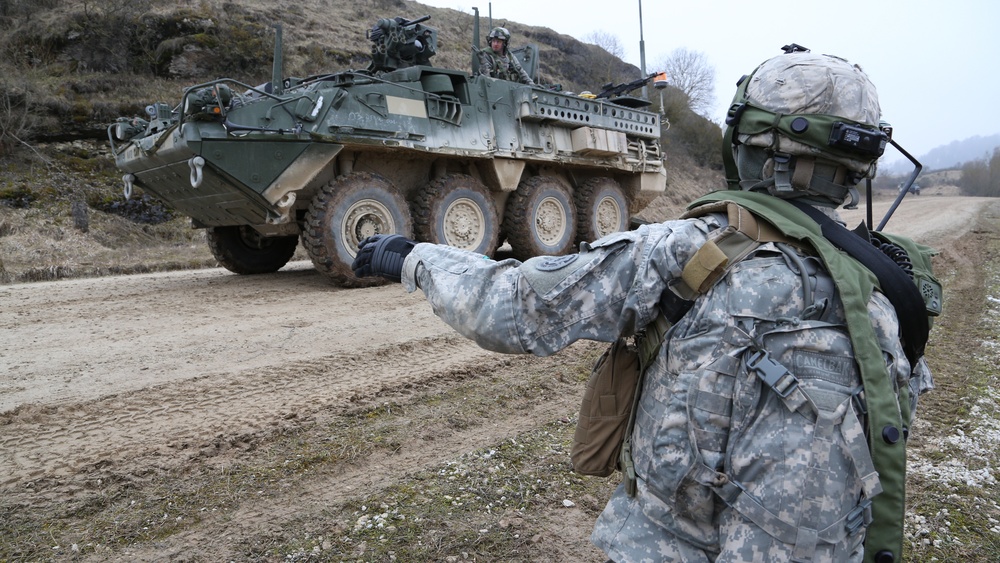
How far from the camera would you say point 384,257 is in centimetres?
169

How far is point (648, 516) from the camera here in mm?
1504

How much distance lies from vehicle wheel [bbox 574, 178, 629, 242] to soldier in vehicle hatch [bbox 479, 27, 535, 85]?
197 cm

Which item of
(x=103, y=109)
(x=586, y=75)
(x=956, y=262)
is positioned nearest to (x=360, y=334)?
(x=956, y=262)

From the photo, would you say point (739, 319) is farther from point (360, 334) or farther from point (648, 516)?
point (360, 334)

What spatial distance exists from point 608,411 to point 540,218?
29.0ft

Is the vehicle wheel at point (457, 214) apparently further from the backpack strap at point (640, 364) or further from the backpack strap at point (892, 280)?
the backpack strap at point (892, 280)

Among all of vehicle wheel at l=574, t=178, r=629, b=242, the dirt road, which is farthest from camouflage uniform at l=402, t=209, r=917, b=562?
vehicle wheel at l=574, t=178, r=629, b=242

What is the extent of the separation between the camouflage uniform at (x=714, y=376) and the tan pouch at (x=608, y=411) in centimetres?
9

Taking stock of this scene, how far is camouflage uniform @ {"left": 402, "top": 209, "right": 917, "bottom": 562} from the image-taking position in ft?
4.26

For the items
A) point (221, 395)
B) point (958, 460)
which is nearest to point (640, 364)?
point (958, 460)

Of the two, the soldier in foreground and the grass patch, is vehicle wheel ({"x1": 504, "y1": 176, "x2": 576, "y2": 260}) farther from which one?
the soldier in foreground

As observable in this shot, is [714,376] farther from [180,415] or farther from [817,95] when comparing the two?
[180,415]

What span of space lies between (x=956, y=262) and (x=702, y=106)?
1128 inches

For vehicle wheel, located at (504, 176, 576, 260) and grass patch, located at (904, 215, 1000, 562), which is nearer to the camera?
grass patch, located at (904, 215, 1000, 562)
